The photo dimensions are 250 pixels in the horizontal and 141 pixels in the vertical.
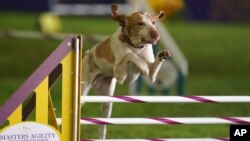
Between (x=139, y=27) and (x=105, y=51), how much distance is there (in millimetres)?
325

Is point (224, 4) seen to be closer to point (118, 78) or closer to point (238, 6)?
point (238, 6)

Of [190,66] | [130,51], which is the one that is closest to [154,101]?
[130,51]

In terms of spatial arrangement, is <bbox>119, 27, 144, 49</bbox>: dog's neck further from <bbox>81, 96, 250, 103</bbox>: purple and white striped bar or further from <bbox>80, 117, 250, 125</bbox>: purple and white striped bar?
<bbox>80, 117, 250, 125</bbox>: purple and white striped bar

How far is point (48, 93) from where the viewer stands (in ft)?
19.1

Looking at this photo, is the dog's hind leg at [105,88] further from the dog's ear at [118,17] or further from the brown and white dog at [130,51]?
the dog's ear at [118,17]

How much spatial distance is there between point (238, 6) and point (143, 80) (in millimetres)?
11484

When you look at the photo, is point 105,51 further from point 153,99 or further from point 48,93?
point 48,93

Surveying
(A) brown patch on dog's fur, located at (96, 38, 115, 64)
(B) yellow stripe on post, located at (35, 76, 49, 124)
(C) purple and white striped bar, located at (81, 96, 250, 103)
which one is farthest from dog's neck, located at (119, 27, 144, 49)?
(B) yellow stripe on post, located at (35, 76, 49, 124)

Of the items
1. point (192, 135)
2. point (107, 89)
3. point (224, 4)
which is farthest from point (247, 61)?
point (107, 89)

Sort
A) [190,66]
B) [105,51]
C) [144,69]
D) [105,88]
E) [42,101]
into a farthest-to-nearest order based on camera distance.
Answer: [190,66], [105,88], [105,51], [144,69], [42,101]

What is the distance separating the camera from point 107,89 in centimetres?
656

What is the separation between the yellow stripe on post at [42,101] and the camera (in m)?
5.80

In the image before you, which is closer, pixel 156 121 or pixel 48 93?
pixel 48 93

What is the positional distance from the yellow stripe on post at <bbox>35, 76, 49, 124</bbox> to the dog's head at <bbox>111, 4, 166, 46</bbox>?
2.17ft
